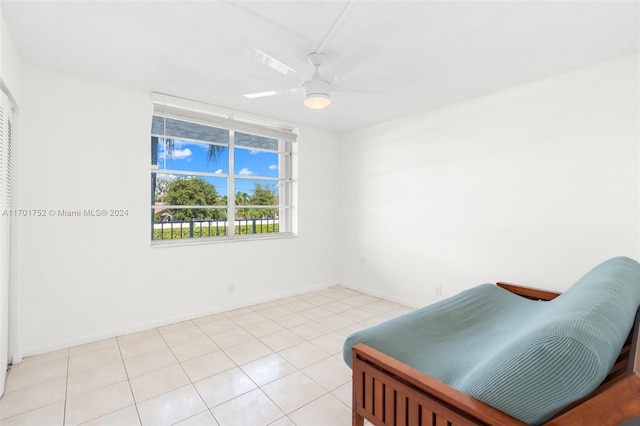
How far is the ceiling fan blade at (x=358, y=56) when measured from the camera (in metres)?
1.78

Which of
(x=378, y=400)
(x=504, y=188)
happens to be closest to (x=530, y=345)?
(x=378, y=400)

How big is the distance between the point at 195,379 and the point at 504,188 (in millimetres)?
3402

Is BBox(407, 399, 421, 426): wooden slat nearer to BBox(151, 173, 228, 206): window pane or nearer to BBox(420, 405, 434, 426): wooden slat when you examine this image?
BBox(420, 405, 434, 426): wooden slat

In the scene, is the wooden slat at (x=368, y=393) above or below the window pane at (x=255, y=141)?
below

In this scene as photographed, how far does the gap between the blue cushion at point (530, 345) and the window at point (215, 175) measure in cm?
280

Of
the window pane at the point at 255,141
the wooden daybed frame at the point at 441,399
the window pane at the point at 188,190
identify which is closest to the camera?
the wooden daybed frame at the point at 441,399

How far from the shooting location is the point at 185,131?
3.72 metres

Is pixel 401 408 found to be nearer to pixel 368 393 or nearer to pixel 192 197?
pixel 368 393

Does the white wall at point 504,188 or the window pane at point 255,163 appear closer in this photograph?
the white wall at point 504,188

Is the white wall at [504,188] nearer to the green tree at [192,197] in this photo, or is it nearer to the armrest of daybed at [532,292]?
the armrest of daybed at [532,292]

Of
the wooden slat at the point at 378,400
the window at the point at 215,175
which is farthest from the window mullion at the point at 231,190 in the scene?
the wooden slat at the point at 378,400

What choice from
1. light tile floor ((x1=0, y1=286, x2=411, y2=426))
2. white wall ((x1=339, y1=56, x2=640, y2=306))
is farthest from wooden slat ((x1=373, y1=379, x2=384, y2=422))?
white wall ((x1=339, y1=56, x2=640, y2=306))

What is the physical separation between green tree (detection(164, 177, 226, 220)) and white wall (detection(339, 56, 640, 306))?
219cm

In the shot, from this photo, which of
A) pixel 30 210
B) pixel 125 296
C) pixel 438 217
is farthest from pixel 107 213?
pixel 438 217
